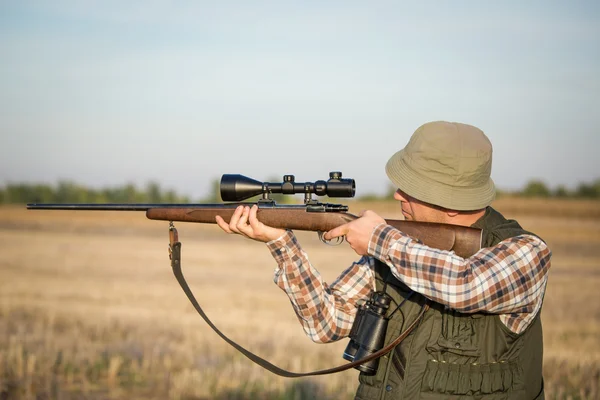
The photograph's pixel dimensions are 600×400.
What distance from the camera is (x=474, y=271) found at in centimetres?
355

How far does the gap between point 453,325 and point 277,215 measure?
1230 millimetres

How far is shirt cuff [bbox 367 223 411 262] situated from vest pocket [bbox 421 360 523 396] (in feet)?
2.24

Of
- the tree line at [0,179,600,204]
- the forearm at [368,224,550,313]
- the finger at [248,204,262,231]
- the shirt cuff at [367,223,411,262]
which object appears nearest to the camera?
the forearm at [368,224,550,313]

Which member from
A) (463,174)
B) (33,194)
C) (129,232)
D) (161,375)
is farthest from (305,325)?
(33,194)

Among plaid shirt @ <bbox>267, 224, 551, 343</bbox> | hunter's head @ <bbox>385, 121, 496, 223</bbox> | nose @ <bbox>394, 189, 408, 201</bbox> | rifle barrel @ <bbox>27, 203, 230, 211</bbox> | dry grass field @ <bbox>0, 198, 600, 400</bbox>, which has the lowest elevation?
dry grass field @ <bbox>0, 198, 600, 400</bbox>

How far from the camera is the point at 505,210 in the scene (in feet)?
105

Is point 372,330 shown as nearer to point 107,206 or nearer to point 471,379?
point 471,379

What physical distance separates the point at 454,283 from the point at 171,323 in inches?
348

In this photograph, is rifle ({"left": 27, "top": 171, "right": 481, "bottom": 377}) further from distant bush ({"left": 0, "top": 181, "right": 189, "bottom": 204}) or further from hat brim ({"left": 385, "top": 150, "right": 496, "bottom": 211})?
distant bush ({"left": 0, "top": 181, "right": 189, "bottom": 204})

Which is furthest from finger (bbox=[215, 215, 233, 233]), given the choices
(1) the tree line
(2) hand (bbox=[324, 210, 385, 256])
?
(1) the tree line

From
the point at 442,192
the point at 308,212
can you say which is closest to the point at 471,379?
the point at 442,192

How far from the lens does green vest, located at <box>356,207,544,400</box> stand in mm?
3797

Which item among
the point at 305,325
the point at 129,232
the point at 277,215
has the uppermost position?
the point at 277,215

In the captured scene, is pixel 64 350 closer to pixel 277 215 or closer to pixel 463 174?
pixel 277 215
